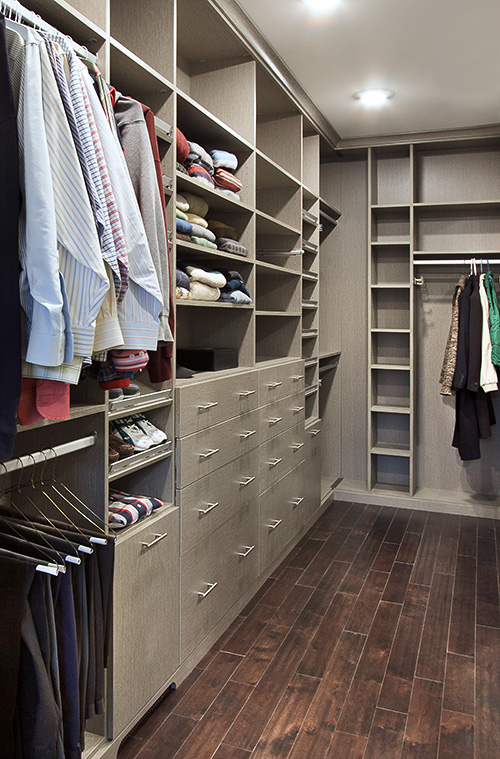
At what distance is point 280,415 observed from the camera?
11.1 ft

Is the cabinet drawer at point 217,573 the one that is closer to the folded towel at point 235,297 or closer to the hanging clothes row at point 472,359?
the folded towel at point 235,297

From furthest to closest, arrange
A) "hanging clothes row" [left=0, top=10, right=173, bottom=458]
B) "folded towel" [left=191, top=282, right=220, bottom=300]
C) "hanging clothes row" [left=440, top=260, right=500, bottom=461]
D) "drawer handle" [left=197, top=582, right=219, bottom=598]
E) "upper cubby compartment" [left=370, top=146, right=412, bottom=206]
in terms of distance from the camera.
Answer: "upper cubby compartment" [left=370, top=146, right=412, bottom=206] < "hanging clothes row" [left=440, top=260, right=500, bottom=461] < "folded towel" [left=191, top=282, right=220, bottom=300] < "drawer handle" [left=197, top=582, right=219, bottom=598] < "hanging clothes row" [left=0, top=10, right=173, bottom=458]

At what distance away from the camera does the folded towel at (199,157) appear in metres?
2.50

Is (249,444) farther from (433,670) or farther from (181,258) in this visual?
(433,670)

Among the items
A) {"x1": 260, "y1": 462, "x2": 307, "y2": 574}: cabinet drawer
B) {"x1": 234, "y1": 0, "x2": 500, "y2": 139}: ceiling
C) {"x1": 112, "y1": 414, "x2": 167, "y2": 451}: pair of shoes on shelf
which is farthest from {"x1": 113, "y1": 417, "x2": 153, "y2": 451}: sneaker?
{"x1": 234, "y1": 0, "x2": 500, "y2": 139}: ceiling

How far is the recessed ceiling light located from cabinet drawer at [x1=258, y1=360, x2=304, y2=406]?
154 cm

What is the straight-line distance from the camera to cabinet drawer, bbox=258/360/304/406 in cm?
311

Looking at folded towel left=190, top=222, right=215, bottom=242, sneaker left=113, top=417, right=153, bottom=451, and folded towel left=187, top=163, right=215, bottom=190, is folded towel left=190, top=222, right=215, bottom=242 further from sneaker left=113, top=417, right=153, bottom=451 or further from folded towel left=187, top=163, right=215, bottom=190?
sneaker left=113, top=417, right=153, bottom=451

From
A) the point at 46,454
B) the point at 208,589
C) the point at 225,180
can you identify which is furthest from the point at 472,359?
the point at 46,454

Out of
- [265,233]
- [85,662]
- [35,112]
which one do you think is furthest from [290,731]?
[265,233]

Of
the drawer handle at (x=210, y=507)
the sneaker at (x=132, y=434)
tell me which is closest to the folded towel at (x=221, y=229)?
the sneaker at (x=132, y=434)

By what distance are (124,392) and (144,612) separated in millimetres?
698

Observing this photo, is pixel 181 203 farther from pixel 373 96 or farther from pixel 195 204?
pixel 373 96

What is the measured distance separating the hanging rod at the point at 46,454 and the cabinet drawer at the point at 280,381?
140 cm
